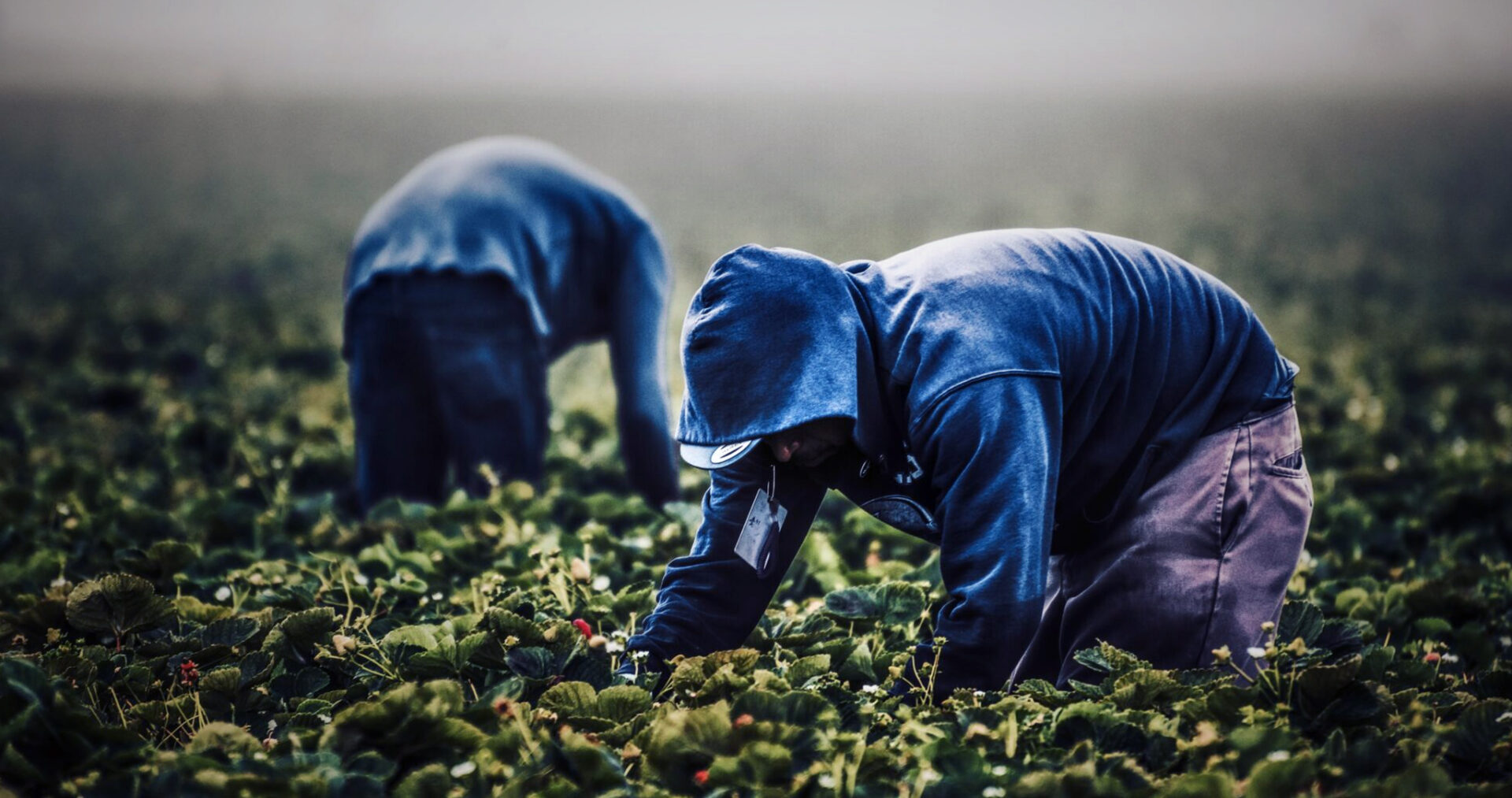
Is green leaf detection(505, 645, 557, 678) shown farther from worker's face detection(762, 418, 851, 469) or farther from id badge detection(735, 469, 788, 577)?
worker's face detection(762, 418, 851, 469)

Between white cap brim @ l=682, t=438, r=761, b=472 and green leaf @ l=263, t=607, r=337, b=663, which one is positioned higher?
white cap brim @ l=682, t=438, r=761, b=472

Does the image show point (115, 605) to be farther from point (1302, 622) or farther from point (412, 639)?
point (1302, 622)

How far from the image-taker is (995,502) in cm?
195

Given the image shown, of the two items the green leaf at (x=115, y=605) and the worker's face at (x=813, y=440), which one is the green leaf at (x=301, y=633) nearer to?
the green leaf at (x=115, y=605)

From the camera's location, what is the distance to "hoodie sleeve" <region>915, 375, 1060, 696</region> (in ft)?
6.36

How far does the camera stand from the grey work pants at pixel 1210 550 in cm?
231

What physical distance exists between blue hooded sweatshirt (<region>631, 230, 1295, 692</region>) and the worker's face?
3cm

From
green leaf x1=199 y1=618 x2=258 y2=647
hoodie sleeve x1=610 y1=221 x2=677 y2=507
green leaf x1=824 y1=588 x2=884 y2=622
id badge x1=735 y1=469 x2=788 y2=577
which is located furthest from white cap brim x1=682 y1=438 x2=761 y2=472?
hoodie sleeve x1=610 y1=221 x2=677 y2=507

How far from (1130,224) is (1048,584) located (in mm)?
13768

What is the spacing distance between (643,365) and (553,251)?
0.48 meters

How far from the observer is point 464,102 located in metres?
30.9

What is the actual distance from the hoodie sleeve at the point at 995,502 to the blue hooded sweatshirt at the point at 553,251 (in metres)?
1.97

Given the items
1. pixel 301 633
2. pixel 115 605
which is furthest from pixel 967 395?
pixel 115 605

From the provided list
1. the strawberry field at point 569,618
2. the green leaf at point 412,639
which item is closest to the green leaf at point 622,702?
the strawberry field at point 569,618
